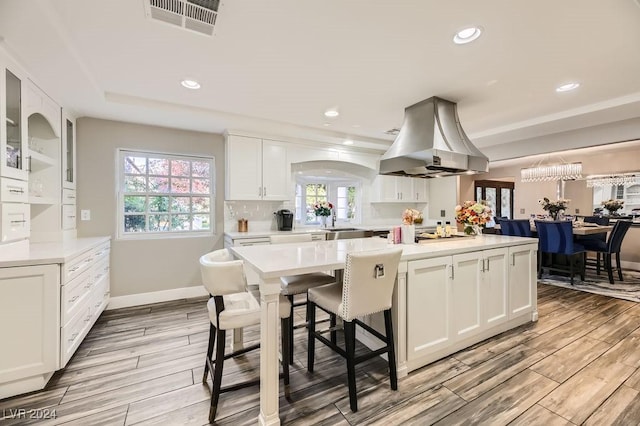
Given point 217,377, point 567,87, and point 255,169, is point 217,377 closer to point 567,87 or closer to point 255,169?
point 255,169

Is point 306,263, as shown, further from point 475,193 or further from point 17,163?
point 475,193

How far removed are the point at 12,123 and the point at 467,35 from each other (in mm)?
3439

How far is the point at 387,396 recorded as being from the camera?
1.91m

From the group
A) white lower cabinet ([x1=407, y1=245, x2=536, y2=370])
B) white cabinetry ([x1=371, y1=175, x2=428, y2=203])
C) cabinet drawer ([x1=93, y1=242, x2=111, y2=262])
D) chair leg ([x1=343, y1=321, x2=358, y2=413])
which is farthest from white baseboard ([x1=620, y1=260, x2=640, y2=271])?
cabinet drawer ([x1=93, y1=242, x2=111, y2=262])

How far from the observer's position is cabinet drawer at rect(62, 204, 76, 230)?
3.01 metres

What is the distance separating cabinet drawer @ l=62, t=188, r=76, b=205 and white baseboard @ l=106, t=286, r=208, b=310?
128 cm

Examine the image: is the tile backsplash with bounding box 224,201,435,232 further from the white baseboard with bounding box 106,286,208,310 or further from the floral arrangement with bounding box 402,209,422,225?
the floral arrangement with bounding box 402,209,422,225

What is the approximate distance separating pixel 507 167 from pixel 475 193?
1086mm

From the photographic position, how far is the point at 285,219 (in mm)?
4453

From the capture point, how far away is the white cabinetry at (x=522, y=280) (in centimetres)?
285

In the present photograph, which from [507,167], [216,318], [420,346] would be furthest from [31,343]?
[507,167]

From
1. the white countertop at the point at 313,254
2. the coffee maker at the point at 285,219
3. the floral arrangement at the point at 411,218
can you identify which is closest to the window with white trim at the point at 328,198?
the coffee maker at the point at 285,219

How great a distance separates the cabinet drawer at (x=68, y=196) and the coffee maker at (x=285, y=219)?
8.29 ft

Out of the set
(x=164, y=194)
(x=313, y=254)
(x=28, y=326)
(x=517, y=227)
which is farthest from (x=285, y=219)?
(x=517, y=227)
